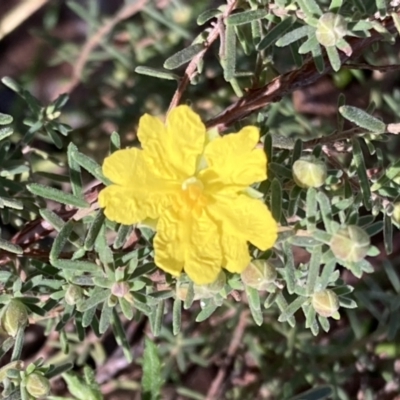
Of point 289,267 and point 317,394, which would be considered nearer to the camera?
point 289,267

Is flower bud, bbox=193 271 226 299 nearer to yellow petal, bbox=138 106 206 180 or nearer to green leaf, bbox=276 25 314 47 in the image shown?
yellow petal, bbox=138 106 206 180

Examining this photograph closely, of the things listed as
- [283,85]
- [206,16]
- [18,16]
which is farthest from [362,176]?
[18,16]

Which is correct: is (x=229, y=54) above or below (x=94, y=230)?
above

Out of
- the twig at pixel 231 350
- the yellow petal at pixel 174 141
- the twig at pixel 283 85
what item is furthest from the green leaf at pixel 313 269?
the twig at pixel 231 350

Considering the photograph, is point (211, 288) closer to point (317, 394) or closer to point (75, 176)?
point (75, 176)

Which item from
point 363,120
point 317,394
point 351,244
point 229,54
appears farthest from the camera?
point 317,394

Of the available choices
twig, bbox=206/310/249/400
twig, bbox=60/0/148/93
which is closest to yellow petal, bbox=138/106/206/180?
twig, bbox=206/310/249/400

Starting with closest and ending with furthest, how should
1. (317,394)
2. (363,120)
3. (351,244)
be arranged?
(351,244), (363,120), (317,394)

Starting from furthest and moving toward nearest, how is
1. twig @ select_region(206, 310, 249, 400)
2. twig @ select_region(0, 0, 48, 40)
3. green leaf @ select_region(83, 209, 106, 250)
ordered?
twig @ select_region(0, 0, 48, 40) → twig @ select_region(206, 310, 249, 400) → green leaf @ select_region(83, 209, 106, 250)
